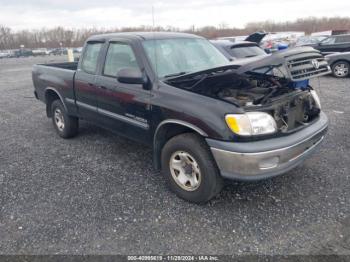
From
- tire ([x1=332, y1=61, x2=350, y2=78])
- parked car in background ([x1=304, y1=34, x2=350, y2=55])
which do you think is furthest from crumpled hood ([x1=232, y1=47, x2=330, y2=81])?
parked car in background ([x1=304, y1=34, x2=350, y2=55])

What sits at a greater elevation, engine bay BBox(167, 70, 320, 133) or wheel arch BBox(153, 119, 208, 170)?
engine bay BBox(167, 70, 320, 133)

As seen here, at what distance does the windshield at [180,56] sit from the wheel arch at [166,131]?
2.03 ft

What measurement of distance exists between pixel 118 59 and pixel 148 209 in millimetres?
2043

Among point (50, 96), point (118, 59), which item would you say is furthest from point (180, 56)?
point (50, 96)

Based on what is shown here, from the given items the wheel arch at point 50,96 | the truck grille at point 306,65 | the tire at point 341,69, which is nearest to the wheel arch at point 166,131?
the truck grille at point 306,65

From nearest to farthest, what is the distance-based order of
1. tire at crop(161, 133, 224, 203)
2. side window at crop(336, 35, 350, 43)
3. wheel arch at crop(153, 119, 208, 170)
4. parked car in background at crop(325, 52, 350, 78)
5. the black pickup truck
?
the black pickup truck < tire at crop(161, 133, 224, 203) < wheel arch at crop(153, 119, 208, 170) < parked car in background at crop(325, 52, 350, 78) < side window at crop(336, 35, 350, 43)

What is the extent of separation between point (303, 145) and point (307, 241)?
937 millimetres

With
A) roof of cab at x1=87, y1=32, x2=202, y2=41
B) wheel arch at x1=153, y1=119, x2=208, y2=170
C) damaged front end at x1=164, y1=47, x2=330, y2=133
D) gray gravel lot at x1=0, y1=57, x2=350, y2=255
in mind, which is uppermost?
roof of cab at x1=87, y1=32, x2=202, y2=41

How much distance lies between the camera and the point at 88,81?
4199 mm

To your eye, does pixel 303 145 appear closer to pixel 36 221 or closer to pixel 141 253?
pixel 141 253

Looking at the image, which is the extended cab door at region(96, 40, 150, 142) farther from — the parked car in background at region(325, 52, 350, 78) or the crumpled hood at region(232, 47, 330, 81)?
the parked car in background at region(325, 52, 350, 78)

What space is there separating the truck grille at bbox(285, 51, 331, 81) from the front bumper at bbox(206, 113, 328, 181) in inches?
24.0

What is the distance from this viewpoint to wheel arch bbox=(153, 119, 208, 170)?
9.75ft

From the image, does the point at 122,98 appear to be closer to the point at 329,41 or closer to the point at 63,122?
the point at 63,122
